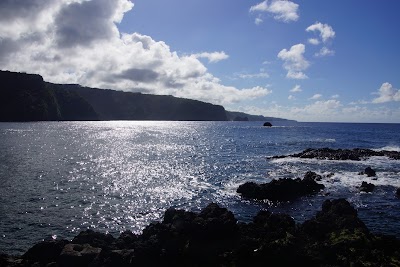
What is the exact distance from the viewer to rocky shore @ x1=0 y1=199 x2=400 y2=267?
21.8 m

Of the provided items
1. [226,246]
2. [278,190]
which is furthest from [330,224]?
[278,190]

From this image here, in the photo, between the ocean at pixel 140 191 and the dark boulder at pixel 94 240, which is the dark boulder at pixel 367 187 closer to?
the ocean at pixel 140 191

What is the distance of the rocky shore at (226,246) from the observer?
71.6ft

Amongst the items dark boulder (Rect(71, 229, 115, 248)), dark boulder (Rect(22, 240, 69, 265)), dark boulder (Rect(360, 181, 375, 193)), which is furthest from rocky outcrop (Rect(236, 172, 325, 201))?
dark boulder (Rect(22, 240, 69, 265))

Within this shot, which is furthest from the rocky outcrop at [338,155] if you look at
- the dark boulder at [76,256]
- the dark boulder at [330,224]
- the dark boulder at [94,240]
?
the dark boulder at [76,256]

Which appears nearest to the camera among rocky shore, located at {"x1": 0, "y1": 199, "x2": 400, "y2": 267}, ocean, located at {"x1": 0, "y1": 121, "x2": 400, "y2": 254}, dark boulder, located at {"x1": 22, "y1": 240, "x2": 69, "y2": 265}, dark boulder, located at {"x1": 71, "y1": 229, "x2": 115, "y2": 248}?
rocky shore, located at {"x1": 0, "y1": 199, "x2": 400, "y2": 267}

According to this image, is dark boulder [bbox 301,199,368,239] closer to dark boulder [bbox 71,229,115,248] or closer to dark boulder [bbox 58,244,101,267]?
dark boulder [bbox 71,229,115,248]

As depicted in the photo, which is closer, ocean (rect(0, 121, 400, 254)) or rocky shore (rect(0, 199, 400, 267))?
rocky shore (rect(0, 199, 400, 267))

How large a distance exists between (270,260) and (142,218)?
18.3 metres

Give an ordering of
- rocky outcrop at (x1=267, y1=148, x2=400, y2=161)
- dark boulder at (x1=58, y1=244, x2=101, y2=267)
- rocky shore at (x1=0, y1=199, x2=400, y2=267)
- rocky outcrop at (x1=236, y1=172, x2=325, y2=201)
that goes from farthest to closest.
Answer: rocky outcrop at (x1=267, y1=148, x2=400, y2=161)
rocky outcrop at (x1=236, y1=172, x2=325, y2=201)
dark boulder at (x1=58, y1=244, x2=101, y2=267)
rocky shore at (x1=0, y1=199, x2=400, y2=267)

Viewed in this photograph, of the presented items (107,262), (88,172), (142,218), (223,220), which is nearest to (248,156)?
(88,172)

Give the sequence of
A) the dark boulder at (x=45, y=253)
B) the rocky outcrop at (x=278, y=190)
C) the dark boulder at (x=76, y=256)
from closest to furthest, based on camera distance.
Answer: the dark boulder at (x=76, y=256) < the dark boulder at (x=45, y=253) < the rocky outcrop at (x=278, y=190)

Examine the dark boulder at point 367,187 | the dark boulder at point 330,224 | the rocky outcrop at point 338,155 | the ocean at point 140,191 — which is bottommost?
the ocean at point 140,191

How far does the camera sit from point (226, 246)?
79.4ft
